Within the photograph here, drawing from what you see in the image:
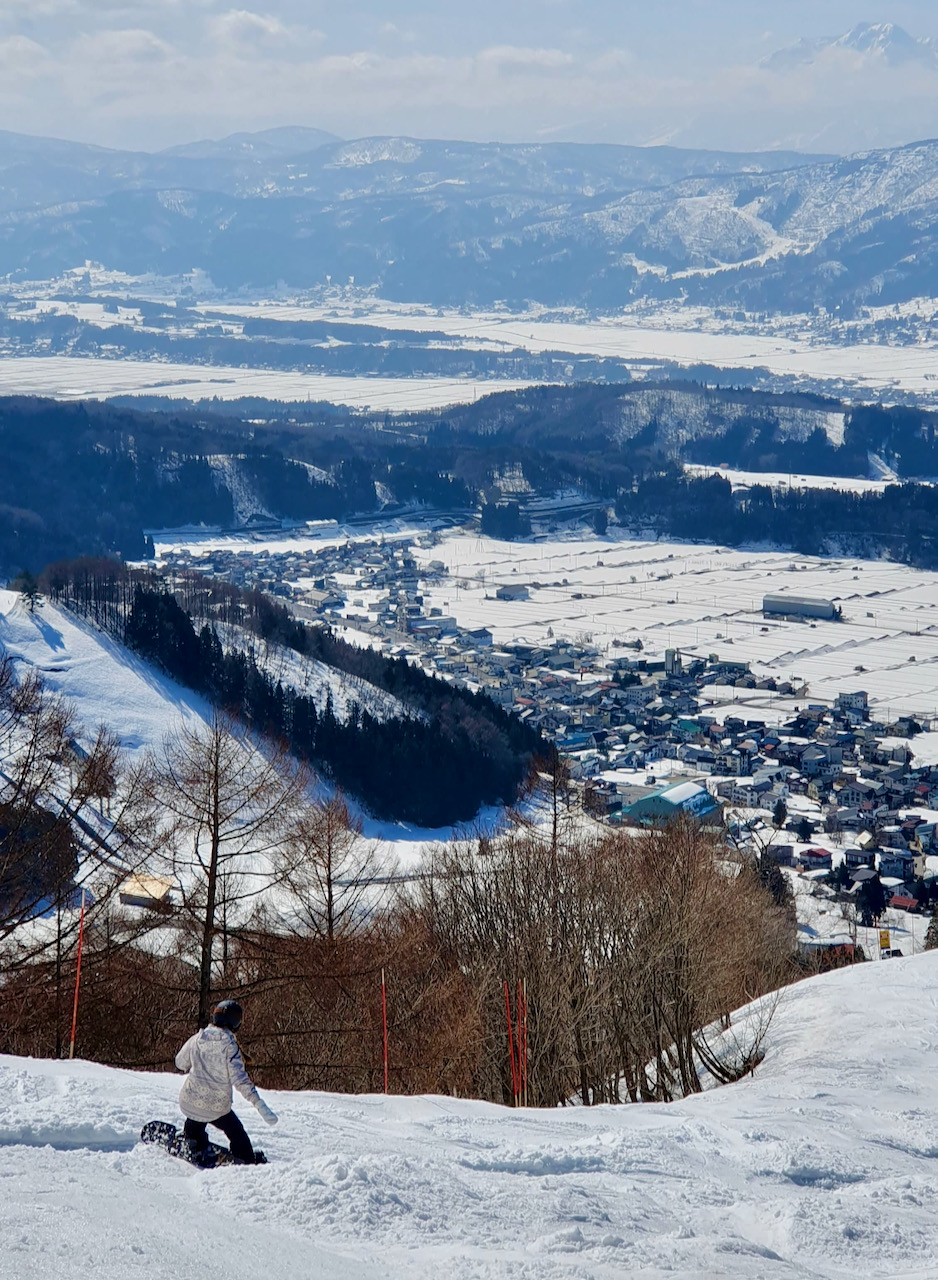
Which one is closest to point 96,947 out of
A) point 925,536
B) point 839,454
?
point 925,536

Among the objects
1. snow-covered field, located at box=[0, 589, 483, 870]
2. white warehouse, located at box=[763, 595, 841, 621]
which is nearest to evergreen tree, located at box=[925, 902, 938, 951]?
snow-covered field, located at box=[0, 589, 483, 870]

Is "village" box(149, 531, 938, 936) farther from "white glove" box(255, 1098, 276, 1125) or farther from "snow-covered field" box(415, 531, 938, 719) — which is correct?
"white glove" box(255, 1098, 276, 1125)

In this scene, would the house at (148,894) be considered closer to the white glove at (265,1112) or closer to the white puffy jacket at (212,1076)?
the white glove at (265,1112)

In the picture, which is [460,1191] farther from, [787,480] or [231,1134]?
[787,480]

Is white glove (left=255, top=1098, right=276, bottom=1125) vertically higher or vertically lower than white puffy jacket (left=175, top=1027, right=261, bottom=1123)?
lower

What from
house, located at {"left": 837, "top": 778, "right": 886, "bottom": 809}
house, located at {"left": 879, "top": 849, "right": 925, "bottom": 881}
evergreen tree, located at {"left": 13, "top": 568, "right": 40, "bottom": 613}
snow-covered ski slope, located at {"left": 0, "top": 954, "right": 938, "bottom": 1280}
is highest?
evergreen tree, located at {"left": 13, "top": 568, "right": 40, "bottom": 613}

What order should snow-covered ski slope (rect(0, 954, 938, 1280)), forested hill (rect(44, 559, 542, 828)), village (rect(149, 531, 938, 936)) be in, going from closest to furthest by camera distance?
1. snow-covered ski slope (rect(0, 954, 938, 1280))
2. village (rect(149, 531, 938, 936))
3. forested hill (rect(44, 559, 542, 828))
